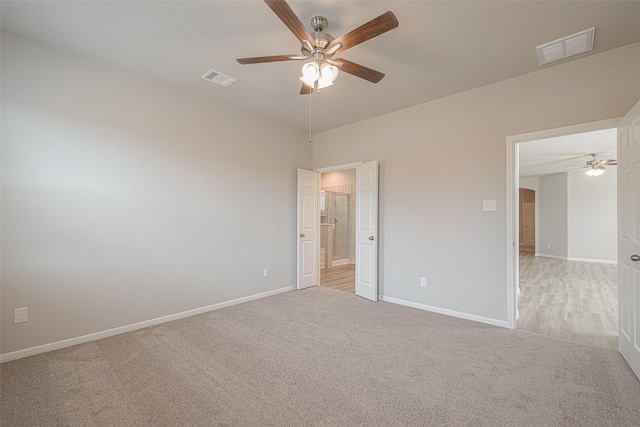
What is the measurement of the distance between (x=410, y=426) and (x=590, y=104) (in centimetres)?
329

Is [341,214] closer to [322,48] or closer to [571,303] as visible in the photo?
[571,303]

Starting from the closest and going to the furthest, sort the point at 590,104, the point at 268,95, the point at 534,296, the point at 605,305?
1. the point at 590,104
2. the point at 268,95
3. the point at 605,305
4. the point at 534,296

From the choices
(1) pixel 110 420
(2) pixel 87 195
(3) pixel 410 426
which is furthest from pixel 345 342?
(2) pixel 87 195

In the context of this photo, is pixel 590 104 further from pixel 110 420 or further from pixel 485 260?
pixel 110 420

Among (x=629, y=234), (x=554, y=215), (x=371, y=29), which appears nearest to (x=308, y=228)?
(x=371, y=29)

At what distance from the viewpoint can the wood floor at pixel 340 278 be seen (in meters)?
5.04

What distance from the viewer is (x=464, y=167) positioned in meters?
3.51

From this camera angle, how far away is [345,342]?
2.78m

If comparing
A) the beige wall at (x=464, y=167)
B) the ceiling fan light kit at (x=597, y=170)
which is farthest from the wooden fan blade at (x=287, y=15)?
the ceiling fan light kit at (x=597, y=170)

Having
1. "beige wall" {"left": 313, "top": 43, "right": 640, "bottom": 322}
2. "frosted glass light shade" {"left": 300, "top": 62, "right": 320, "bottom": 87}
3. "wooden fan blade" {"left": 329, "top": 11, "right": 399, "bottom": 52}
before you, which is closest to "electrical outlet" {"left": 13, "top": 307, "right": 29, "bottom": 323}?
"frosted glass light shade" {"left": 300, "top": 62, "right": 320, "bottom": 87}

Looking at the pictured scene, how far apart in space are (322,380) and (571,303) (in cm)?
411

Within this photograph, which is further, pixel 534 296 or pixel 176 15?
pixel 534 296

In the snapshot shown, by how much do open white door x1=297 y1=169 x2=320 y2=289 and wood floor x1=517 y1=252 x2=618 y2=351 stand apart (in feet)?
9.93

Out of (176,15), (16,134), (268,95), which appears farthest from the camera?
(268,95)
